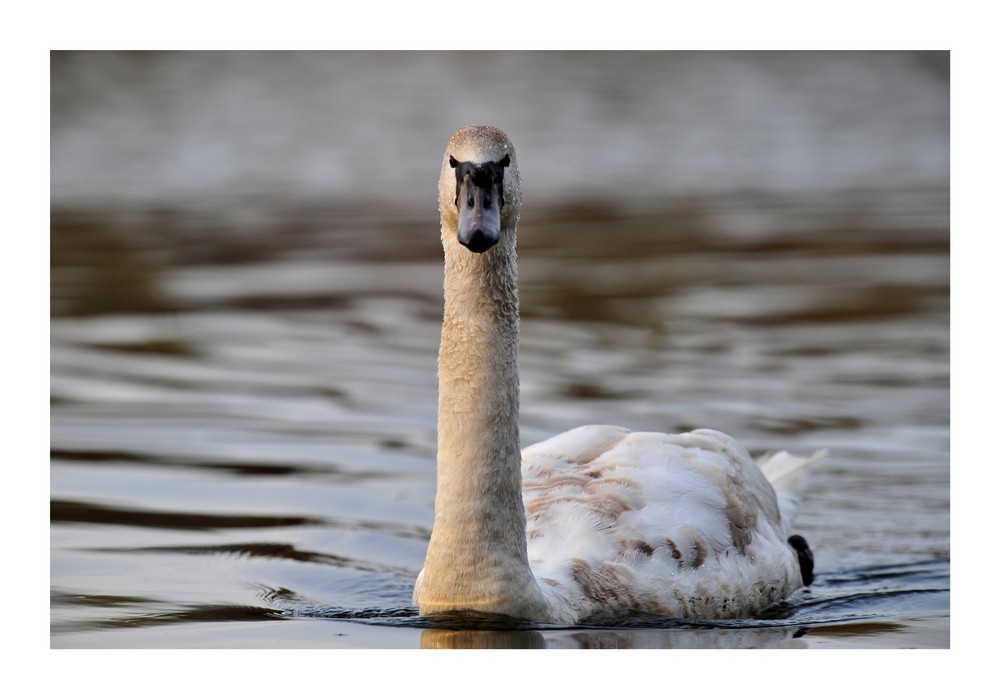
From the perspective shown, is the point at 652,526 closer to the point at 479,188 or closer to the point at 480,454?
the point at 480,454

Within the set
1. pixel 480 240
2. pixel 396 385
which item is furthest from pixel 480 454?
pixel 396 385

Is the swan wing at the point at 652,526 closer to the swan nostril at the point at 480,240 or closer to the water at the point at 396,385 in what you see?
the water at the point at 396,385

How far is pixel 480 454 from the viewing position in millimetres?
6832

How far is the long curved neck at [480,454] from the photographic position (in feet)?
22.3

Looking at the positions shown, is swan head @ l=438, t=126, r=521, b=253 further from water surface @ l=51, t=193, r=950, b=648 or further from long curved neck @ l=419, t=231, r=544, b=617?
water surface @ l=51, t=193, r=950, b=648

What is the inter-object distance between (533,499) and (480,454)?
3.39ft

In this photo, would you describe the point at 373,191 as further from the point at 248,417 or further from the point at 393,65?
the point at 248,417

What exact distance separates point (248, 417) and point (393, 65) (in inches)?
378

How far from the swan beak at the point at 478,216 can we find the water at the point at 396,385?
1.65 m

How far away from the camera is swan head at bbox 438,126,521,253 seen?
20.1 feet

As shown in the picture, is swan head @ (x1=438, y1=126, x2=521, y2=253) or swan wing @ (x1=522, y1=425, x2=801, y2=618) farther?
swan wing @ (x1=522, y1=425, x2=801, y2=618)

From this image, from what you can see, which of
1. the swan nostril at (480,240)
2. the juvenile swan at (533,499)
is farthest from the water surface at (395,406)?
the swan nostril at (480,240)

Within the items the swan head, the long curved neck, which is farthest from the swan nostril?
the long curved neck

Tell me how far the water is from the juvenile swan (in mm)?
165
